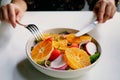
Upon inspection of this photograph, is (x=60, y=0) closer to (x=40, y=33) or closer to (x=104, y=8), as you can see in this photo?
(x=104, y=8)

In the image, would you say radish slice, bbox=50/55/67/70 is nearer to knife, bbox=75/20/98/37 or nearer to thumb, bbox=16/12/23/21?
knife, bbox=75/20/98/37

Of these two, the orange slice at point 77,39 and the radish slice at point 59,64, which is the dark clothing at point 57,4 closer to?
the orange slice at point 77,39

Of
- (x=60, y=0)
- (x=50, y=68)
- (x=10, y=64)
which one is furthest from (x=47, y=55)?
(x=60, y=0)

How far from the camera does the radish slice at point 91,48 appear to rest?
2.33ft

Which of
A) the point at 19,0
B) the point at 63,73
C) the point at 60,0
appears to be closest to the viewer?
the point at 63,73

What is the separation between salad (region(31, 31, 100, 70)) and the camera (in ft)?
2.11

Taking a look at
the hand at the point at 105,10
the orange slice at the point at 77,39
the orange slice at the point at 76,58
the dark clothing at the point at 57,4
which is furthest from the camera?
the dark clothing at the point at 57,4

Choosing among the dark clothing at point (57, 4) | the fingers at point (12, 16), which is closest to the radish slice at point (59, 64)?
the fingers at point (12, 16)

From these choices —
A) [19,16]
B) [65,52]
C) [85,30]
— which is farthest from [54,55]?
[19,16]

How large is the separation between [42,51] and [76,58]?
92 millimetres

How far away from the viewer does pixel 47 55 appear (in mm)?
651

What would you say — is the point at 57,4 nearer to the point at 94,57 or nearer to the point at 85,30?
the point at 85,30

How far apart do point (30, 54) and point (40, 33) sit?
10 cm

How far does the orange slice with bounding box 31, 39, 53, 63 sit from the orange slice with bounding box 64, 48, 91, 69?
0.15ft
